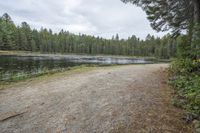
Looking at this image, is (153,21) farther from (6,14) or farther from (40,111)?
(6,14)

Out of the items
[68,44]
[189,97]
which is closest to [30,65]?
[189,97]

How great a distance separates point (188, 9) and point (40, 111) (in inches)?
399

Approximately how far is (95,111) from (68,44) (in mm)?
88899

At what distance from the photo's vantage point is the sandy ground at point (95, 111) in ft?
14.7

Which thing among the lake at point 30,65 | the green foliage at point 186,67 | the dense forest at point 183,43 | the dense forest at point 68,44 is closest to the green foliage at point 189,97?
the dense forest at point 183,43

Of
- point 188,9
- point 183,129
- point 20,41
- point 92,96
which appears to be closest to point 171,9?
point 188,9

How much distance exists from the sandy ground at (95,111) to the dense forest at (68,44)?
55.4 metres

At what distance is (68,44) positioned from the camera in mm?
92438

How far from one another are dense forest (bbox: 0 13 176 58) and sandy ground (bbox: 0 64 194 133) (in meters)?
55.4

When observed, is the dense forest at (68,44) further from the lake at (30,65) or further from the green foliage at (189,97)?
the green foliage at (189,97)

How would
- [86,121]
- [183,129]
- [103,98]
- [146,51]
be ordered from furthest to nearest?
1. [146,51]
2. [103,98]
3. [86,121]
4. [183,129]

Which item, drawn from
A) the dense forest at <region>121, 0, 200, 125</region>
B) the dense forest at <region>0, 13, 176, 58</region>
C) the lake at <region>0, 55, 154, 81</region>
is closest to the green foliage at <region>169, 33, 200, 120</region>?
the dense forest at <region>121, 0, 200, 125</region>

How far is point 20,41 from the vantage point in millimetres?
69438

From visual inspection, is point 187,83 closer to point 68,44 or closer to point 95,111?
point 95,111
